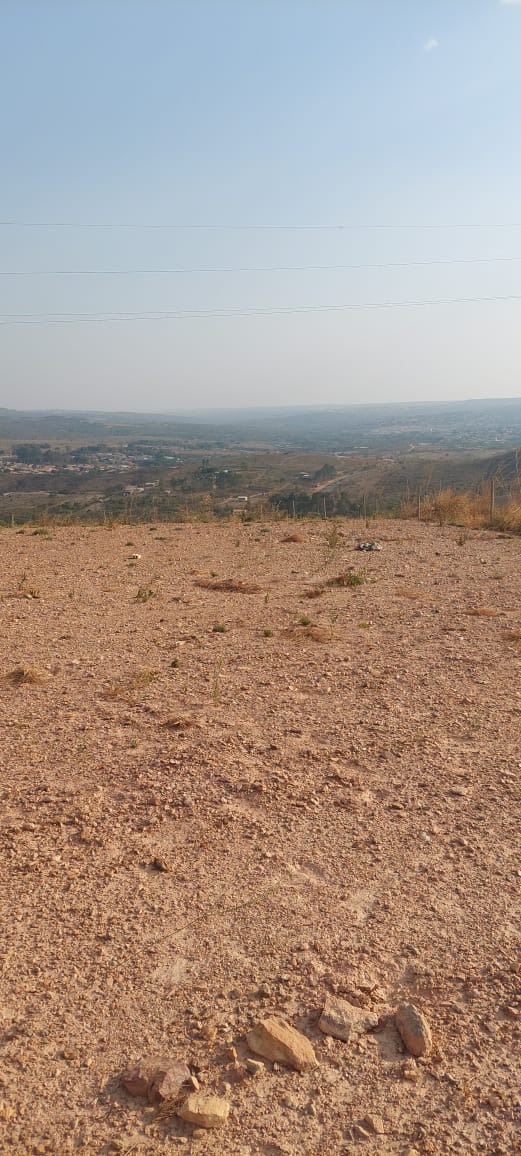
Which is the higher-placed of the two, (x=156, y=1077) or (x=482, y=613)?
(x=482, y=613)

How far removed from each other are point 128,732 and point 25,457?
7015cm

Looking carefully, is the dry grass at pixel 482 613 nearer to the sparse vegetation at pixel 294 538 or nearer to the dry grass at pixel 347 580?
the dry grass at pixel 347 580

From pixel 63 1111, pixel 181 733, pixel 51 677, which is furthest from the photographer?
pixel 51 677

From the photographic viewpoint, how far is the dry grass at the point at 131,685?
4.77 metres

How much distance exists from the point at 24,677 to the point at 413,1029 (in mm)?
3741

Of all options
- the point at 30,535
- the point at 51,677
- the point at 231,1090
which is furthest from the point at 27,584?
the point at 231,1090

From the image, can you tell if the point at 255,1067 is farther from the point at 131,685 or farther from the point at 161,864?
the point at 131,685

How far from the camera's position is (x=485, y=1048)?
212cm

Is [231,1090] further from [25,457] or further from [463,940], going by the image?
[25,457]

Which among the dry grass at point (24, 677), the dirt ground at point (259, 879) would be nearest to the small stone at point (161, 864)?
the dirt ground at point (259, 879)

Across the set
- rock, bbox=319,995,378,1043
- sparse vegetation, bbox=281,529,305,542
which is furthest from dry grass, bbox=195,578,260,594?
rock, bbox=319,995,378,1043

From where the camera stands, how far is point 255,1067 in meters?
2.01

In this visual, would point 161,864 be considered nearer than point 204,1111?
No

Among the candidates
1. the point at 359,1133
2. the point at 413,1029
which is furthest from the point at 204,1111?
the point at 413,1029
